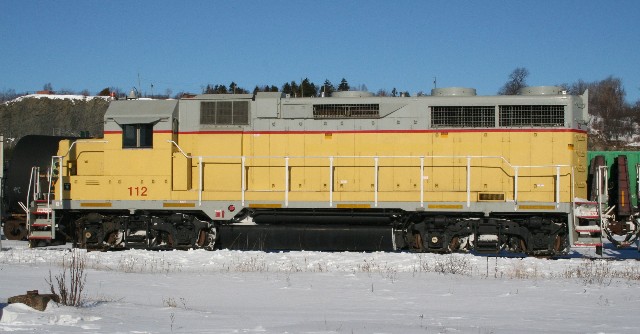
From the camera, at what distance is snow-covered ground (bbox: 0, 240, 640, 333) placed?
25.3ft

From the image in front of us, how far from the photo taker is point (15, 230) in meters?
20.9

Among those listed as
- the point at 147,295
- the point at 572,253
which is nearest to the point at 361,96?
the point at 572,253

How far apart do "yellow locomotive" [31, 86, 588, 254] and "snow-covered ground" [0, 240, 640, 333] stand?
0.83 meters

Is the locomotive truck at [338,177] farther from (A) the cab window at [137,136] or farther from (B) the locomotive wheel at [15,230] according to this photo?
(B) the locomotive wheel at [15,230]

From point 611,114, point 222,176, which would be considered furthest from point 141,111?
point 611,114

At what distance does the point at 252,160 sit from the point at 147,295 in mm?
6502

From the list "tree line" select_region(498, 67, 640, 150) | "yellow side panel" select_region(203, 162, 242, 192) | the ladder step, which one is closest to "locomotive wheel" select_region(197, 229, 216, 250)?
"yellow side panel" select_region(203, 162, 242, 192)

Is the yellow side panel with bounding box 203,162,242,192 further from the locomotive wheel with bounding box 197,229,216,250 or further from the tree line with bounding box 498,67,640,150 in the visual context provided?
the tree line with bounding box 498,67,640,150

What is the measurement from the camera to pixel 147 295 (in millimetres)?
10039

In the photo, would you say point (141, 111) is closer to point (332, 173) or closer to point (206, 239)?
point (206, 239)

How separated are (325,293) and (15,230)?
46.2 feet

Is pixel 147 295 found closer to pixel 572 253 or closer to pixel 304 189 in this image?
pixel 304 189

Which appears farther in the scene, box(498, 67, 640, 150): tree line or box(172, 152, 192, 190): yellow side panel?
box(498, 67, 640, 150): tree line

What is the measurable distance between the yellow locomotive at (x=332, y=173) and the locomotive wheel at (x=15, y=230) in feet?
16.6
